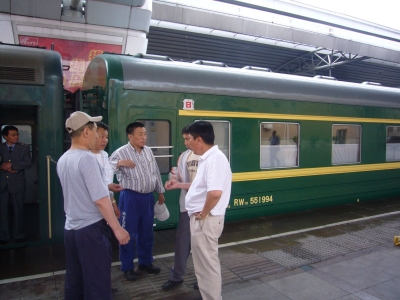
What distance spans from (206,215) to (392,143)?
6999 mm

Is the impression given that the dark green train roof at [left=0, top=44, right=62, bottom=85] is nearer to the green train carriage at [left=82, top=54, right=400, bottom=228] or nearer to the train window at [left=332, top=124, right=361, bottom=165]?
the green train carriage at [left=82, top=54, right=400, bottom=228]

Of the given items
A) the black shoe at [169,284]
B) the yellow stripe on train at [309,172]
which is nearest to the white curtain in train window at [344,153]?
the yellow stripe on train at [309,172]

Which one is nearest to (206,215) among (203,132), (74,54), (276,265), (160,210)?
(203,132)

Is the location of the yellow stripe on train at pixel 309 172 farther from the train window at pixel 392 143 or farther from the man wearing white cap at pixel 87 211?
the man wearing white cap at pixel 87 211

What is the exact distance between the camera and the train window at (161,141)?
5238 millimetres

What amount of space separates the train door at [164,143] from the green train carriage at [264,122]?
0.02 metres

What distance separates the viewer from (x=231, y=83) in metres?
5.92

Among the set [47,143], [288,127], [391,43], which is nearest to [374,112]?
[288,127]

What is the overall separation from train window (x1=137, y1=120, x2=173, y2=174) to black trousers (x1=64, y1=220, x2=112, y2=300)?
8.29 ft

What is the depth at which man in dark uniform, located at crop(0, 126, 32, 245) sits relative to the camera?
4.88 m

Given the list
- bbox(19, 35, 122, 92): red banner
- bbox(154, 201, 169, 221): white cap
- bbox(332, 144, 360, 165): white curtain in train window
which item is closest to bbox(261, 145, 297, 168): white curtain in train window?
bbox(332, 144, 360, 165): white curtain in train window

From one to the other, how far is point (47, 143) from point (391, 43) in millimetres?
17808

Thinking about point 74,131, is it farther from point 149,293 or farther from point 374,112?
point 374,112

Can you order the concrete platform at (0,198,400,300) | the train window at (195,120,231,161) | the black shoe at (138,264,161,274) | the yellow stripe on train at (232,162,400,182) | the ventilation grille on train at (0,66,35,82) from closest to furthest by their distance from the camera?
the concrete platform at (0,198,400,300) → the black shoe at (138,264,161,274) → the ventilation grille on train at (0,66,35,82) → the train window at (195,120,231,161) → the yellow stripe on train at (232,162,400,182)
